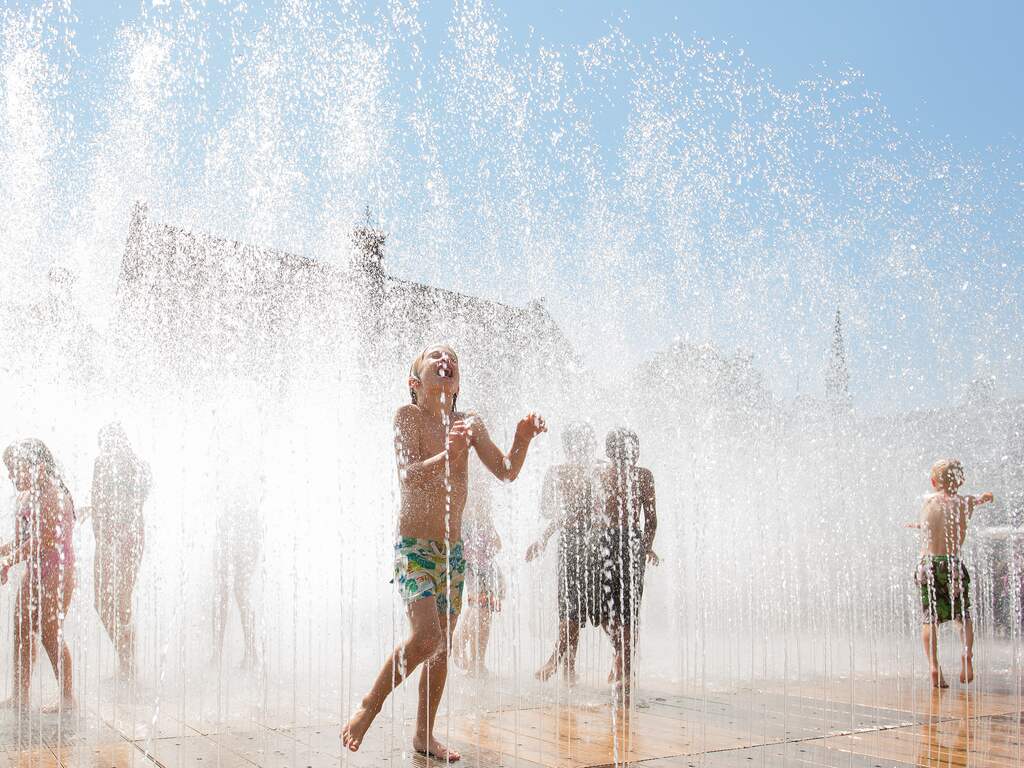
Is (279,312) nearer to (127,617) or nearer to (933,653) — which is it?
(127,617)

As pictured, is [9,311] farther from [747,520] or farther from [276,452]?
[747,520]

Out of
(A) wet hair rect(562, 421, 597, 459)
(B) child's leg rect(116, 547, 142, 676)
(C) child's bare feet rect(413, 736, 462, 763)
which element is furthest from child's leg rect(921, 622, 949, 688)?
(B) child's leg rect(116, 547, 142, 676)

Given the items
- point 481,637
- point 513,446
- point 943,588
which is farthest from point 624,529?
point 513,446

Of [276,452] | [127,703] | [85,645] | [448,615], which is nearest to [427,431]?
[448,615]

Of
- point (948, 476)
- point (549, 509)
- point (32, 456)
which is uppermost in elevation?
point (32, 456)

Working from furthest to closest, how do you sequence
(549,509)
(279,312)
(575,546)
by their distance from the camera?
(279,312), (549,509), (575,546)

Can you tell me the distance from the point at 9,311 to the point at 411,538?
8.70m

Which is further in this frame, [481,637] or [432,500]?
[481,637]

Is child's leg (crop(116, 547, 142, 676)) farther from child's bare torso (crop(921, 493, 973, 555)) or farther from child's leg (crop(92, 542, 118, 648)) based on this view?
child's bare torso (crop(921, 493, 973, 555))

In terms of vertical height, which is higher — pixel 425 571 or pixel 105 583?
pixel 425 571

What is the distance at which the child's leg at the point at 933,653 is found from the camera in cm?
580

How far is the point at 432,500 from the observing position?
3.49m

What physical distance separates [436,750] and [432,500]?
889 millimetres

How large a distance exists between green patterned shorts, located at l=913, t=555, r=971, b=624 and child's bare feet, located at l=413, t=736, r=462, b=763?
3724 millimetres
